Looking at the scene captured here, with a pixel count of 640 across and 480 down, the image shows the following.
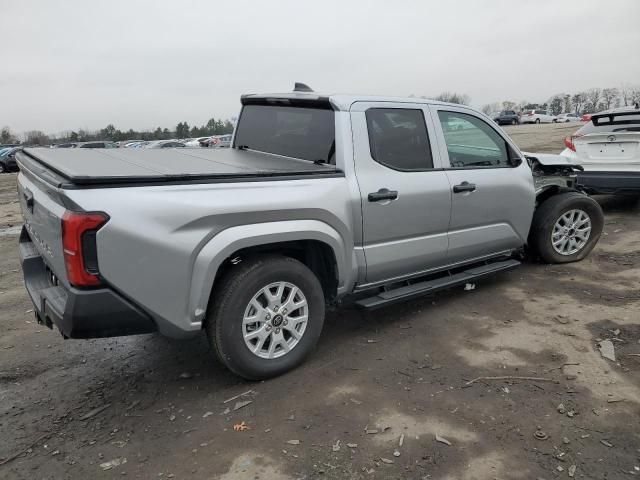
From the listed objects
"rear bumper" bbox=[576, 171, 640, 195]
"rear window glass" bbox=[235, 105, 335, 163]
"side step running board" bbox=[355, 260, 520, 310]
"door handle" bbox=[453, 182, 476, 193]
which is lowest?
"side step running board" bbox=[355, 260, 520, 310]

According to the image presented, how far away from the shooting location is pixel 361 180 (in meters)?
3.67

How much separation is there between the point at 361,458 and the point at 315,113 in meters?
2.48

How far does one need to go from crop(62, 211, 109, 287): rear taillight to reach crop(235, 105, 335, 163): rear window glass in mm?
1752

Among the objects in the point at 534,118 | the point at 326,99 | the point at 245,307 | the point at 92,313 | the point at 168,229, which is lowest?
the point at 245,307

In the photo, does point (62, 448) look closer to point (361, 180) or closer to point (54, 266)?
point (54, 266)

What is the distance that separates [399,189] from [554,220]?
241 centimetres

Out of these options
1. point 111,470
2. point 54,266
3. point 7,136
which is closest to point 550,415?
point 111,470

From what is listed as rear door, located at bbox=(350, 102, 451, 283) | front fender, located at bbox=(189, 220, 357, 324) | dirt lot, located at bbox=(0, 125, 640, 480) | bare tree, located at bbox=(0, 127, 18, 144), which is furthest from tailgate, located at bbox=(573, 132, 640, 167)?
bare tree, located at bbox=(0, 127, 18, 144)

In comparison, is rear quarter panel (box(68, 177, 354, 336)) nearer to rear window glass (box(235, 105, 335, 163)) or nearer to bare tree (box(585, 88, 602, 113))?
rear window glass (box(235, 105, 335, 163))

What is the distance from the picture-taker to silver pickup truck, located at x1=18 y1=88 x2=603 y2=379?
2.73 meters

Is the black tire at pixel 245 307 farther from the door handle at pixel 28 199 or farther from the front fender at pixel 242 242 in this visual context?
the door handle at pixel 28 199

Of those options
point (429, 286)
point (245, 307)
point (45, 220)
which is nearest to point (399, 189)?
point (429, 286)

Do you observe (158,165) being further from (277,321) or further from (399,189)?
(399,189)

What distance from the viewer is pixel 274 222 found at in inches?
127
